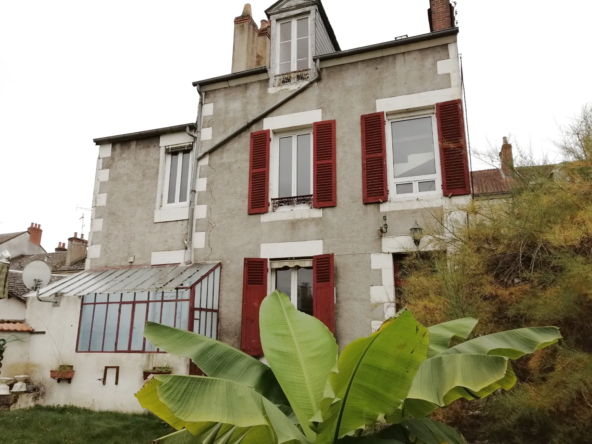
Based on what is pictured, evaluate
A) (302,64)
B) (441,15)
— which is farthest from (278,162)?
(441,15)

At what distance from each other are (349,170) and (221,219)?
262 cm

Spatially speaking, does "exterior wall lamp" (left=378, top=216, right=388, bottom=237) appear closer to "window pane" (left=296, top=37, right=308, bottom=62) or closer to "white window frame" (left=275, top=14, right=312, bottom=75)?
"white window frame" (left=275, top=14, right=312, bottom=75)

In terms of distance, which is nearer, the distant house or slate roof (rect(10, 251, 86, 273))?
the distant house

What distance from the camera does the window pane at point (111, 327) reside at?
8.67 meters

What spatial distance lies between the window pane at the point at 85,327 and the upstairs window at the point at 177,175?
2573mm

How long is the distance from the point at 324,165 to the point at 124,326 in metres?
4.80

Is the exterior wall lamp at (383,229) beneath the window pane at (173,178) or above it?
beneath

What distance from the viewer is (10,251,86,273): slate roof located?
24.2 meters

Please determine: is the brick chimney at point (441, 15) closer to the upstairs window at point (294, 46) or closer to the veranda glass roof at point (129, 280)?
the upstairs window at point (294, 46)

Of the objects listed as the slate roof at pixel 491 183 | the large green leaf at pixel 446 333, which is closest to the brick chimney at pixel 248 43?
the slate roof at pixel 491 183

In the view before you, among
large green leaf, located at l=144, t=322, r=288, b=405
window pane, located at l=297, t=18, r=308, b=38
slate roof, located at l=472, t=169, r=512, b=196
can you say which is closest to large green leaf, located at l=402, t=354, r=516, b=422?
large green leaf, located at l=144, t=322, r=288, b=405

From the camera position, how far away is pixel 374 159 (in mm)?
8172

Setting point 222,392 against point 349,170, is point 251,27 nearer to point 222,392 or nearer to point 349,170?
point 349,170

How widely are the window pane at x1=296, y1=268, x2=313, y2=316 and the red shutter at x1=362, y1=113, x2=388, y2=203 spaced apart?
A: 1668 mm
